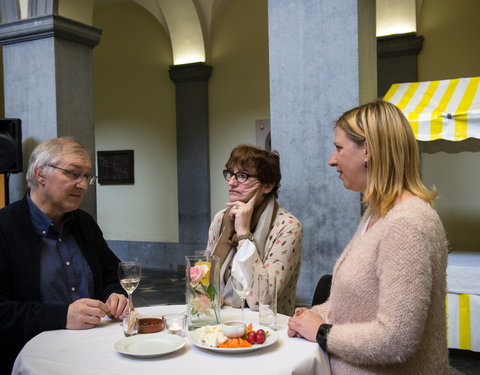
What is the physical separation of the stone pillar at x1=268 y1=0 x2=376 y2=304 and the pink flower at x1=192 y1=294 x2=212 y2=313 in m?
2.37

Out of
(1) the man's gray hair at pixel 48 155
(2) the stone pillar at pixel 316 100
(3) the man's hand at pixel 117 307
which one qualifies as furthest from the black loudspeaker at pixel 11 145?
(3) the man's hand at pixel 117 307

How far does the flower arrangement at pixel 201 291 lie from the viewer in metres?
2.23

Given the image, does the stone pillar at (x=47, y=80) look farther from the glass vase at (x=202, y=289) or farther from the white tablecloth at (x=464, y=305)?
the glass vase at (x=202, y=289)

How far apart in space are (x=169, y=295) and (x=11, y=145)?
3396mm

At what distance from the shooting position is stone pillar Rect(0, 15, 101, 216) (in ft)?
21.0

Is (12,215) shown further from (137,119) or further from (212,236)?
(137,119)

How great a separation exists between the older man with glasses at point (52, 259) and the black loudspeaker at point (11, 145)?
3.63 meters

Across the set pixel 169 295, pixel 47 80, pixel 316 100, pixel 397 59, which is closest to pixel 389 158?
pixel 316 100

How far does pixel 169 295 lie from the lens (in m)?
8.24

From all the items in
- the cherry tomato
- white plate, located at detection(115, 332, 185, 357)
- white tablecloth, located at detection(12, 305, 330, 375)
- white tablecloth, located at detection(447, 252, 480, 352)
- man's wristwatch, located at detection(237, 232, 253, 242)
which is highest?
man's wristwatch, located at detection(237, 232, 253, 242)

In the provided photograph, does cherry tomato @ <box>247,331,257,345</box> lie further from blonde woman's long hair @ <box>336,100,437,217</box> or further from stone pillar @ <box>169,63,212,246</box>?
stone pillar @ <box>169,63,212,246</box>

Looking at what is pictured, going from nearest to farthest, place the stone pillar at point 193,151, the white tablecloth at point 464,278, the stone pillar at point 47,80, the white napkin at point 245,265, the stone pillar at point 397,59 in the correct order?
the white napkin at point 245,265
the white tablecloth at point 464,278
the stone pillar at point 47,80
the stone pillar at point 397,59
the stone pillar at point 193,151

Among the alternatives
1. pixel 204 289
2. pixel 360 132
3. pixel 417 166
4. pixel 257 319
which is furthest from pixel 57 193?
pixel 417 166

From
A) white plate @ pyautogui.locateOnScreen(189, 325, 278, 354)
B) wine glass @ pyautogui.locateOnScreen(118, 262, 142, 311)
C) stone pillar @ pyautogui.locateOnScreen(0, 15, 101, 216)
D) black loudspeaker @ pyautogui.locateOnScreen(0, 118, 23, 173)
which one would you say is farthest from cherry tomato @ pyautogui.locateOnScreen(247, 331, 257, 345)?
black loudspeaker @ pyautogui.locateOnScreen(0, 118, 23, 173)
